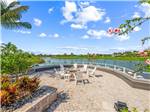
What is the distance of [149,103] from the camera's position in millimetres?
9703

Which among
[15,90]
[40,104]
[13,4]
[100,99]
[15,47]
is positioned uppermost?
[13,4]

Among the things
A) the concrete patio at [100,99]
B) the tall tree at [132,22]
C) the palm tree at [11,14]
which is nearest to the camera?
the tall tree at [132,22]

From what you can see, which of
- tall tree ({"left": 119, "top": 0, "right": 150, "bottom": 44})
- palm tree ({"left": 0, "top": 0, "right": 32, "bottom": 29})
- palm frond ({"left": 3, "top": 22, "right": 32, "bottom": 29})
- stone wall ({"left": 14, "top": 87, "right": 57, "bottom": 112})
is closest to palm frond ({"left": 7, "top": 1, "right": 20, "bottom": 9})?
palm tree ({"left": 0, "top": 0, "right": 32, "bottom": 29})

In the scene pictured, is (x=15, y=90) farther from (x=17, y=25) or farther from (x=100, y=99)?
(x=17, y=25)

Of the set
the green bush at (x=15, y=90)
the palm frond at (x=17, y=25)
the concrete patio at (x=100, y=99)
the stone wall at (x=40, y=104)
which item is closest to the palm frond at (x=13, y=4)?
the palm frond at (x=17, y=25)

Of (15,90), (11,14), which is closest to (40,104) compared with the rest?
(15,90)

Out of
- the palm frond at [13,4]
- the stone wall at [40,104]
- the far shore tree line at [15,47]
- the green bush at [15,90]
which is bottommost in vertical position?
the stone wall at [40,104]

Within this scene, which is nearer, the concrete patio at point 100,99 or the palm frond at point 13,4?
the concrete patio at point 100,99

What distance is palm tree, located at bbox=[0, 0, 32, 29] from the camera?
16188mm

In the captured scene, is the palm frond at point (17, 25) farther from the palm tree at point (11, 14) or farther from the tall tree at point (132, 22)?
the tall tree at point (132, 22)

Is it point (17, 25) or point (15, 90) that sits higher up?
point (17, 25)

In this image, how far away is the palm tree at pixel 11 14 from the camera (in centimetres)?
1619

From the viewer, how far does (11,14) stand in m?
16.2

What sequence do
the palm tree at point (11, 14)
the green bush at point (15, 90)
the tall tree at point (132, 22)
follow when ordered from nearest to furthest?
the tall tree at point (132, 22) → the green bush at point (15, 90) → the palm tree at point (11, 14)
